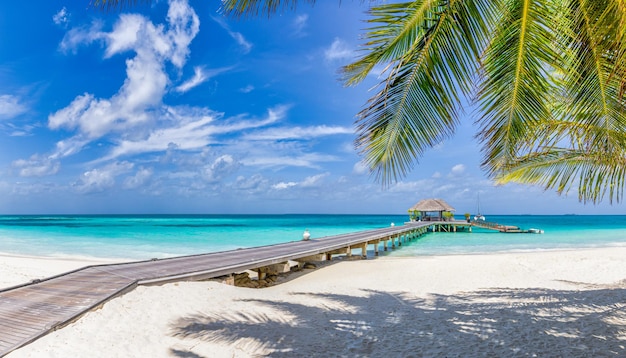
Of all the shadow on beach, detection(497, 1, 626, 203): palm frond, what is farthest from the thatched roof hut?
detection(497, 1, 626, 203): palm frond

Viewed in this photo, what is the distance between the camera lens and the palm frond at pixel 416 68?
3.26 metres

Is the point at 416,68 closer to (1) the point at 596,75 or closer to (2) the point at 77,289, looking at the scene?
(1) the point at 596,75

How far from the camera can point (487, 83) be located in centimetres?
348

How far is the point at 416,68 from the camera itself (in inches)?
131

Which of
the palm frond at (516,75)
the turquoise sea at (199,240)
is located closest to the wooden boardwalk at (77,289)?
the palm frond at (516,75)

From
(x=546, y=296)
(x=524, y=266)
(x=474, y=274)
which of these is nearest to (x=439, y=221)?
(x=524, y=266)

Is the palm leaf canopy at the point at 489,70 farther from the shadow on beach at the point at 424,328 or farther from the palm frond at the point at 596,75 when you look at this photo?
the shadow on beach at the point at 424,328

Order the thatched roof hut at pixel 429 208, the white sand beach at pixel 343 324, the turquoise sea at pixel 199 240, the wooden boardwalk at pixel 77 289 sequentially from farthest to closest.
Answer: the thatched roof hut at pixel 429 208, the turquoise sea at pixel 199 240, the wooden boardwalk at pixel 77 289, the white sand beach at pixel 343 324

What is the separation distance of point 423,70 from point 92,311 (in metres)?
4.94

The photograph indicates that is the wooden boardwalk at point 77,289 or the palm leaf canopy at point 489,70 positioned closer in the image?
the palm leaf canopy at point 489,70

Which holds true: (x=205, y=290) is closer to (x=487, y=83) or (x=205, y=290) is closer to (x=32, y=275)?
(x=487, y=83)

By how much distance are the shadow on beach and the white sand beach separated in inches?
0.5

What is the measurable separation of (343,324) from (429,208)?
37.1 meters

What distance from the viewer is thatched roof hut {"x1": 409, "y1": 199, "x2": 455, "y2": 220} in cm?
4043
